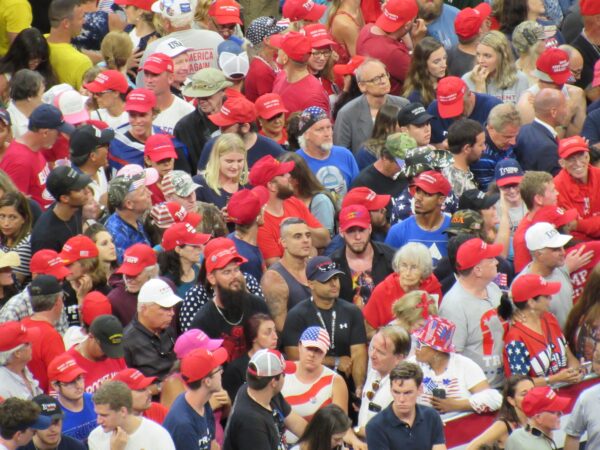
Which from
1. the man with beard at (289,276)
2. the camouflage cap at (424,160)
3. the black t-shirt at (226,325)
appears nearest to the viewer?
the black t-shirt at (226,325)

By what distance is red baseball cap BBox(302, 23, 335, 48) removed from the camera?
15.3m

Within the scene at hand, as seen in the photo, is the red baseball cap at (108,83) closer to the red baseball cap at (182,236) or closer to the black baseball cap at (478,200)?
the red baseball cap at (182,236)

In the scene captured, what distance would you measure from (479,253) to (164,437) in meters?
2.97

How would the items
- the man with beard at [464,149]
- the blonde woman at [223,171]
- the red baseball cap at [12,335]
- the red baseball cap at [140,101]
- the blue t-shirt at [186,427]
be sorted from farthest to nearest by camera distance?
the red baseball cap at [140,101] → the man with beard at [464,149] → the blonde woman at [223,171] → the red baseball cap at [12,335] → the blue t-shirt at [186,427]

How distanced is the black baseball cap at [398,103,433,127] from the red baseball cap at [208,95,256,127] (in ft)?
4.15

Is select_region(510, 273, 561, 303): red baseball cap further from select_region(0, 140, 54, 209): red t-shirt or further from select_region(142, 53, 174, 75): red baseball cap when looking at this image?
select_region(142, 53, 174, 75): red baseball cap

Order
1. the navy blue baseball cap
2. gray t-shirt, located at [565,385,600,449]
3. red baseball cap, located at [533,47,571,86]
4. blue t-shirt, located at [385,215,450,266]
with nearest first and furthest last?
1. gray t-shirt, located at [565,385,600,449]
2. blue t-shirt, located at [385,215,450,266]
3. the navy blue baseball cap
4. red baseball cap, located at [533,47,571,86]

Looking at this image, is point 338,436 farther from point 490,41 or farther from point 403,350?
point 490,41

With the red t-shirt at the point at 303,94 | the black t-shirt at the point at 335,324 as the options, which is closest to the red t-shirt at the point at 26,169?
the red t-shirt at the point at 303,94

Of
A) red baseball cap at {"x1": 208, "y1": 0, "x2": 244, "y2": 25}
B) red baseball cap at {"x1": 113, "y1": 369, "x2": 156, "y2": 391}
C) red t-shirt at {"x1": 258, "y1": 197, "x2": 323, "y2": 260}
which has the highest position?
red baseball cap at {"x1": 113, "y1": 369, "x2": 156, "y2": 391}

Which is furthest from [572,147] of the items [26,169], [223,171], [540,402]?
[26,169]

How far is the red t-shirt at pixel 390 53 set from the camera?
1570cm

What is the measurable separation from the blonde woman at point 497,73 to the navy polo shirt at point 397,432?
17.0 feet

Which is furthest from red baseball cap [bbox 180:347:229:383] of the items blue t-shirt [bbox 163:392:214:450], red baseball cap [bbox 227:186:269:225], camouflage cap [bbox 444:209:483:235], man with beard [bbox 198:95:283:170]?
man with beard [bbox 198:95:283:170]
